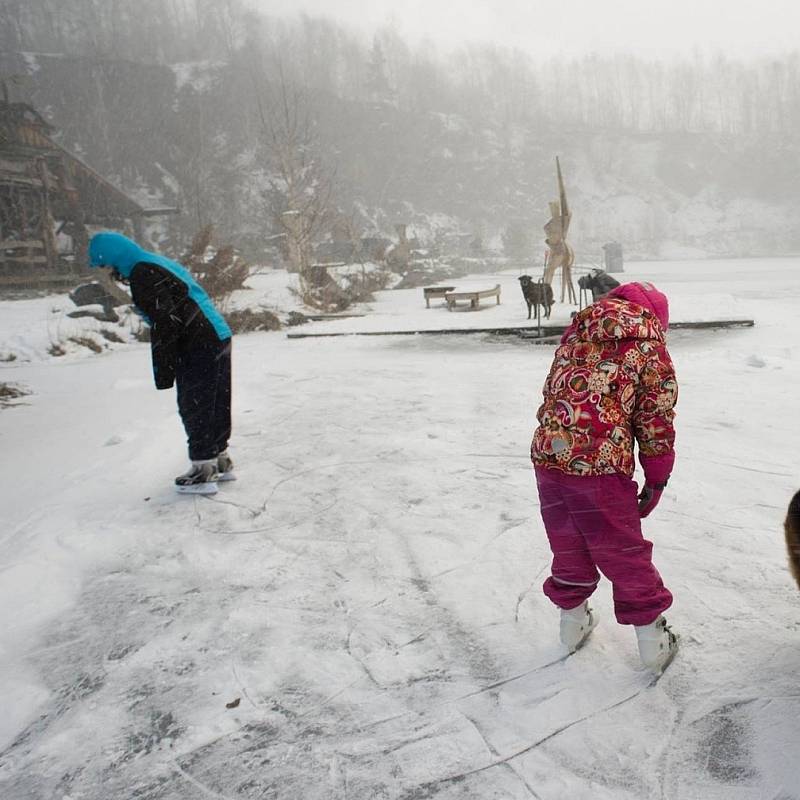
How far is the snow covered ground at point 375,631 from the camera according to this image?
1784 millimetres

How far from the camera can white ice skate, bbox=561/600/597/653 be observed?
2.21 metres

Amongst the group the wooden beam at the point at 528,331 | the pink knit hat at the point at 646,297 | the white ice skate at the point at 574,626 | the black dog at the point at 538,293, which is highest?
the pink knit hat at the point at 646,297

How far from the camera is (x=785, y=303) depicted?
473 inches

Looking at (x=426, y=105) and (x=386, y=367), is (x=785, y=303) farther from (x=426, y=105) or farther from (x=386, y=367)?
(x=426, y=105)

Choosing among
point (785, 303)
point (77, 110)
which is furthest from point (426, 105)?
point (785, 303)

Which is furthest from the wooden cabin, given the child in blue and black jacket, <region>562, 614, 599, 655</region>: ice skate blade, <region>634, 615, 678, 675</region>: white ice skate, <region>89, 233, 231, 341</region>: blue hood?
<region>634, 615, 678, 675</region>: white ice skate

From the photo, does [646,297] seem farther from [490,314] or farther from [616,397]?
[490,314]

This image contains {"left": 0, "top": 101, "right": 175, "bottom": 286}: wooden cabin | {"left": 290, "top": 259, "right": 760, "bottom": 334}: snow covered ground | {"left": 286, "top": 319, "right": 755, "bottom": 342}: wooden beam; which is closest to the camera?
{"left": 286, "top": 319, "right": 755, "bottom": 342}: wooden beam

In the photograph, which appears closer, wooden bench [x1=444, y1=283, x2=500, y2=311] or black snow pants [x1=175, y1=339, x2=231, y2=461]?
black snow pants [x1=175, y1=339, x2=231, y2=461]

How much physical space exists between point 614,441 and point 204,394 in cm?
279

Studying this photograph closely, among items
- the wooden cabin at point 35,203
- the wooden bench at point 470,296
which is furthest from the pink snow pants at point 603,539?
the wooden cabin at point 35,203

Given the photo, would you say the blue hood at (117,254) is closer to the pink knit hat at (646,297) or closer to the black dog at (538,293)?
the pink knit hat at (646,297)

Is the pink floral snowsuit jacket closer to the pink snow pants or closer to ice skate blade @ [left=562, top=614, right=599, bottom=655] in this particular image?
the pink snow pants

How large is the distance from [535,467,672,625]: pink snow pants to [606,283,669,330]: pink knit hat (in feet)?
1.75
